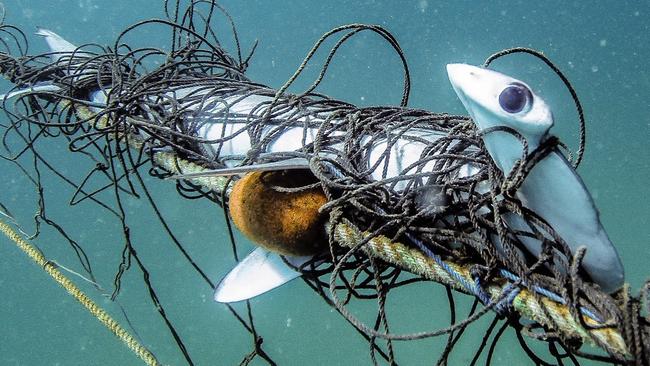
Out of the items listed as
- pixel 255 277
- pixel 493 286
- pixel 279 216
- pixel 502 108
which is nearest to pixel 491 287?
pixel 493 286

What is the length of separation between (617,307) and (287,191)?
1.08 m

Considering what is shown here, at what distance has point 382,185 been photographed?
168 cm

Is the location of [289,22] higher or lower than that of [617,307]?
lower

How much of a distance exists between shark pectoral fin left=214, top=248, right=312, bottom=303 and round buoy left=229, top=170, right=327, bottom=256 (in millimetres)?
161

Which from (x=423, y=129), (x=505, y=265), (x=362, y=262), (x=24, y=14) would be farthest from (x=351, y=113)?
(x=24, y=14)

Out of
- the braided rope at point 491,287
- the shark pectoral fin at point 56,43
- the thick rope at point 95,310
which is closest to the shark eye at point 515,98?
the braided rope at point 491,287

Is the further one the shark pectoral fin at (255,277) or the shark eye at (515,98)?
the shark pectoral fin at (255,277)

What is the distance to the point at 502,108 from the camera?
130 cm

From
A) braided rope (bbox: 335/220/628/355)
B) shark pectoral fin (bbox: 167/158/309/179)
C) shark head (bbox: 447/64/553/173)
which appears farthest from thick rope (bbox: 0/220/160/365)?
shark head (bbox: 447/64/553/173)

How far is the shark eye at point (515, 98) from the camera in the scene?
4.17 feet

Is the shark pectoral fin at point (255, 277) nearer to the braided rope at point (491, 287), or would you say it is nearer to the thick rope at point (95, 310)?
the braided rope at point (491, 287)

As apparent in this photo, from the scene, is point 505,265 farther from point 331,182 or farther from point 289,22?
point 289,22

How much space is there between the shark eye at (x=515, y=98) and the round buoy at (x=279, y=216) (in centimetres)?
80

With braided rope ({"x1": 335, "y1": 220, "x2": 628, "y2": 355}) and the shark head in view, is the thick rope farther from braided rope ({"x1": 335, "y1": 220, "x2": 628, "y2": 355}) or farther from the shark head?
the shark head
